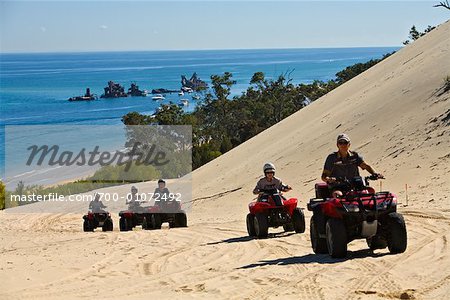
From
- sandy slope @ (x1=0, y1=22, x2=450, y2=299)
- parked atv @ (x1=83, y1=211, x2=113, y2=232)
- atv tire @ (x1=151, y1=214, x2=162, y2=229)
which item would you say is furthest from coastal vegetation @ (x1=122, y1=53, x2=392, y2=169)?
atv tire @ (x1=151, y1=214, x2=162, y2=229)

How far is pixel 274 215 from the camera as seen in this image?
44.1 ft

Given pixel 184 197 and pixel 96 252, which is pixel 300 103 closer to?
pixel 184 197

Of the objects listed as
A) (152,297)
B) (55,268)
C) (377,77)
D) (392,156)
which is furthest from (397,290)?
(377,77)

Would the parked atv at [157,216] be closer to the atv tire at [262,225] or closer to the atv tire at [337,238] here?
the atv tire at [262,225]

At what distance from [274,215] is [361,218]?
11.9 feet

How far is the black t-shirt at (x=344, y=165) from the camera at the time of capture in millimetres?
10312

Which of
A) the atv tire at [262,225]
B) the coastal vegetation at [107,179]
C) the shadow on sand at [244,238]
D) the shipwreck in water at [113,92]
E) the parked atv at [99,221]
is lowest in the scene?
the shadow on sand at [244,238]

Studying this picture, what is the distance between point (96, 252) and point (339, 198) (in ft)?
15.3

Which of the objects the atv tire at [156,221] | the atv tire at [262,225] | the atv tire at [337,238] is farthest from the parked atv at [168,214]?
the atv tire at [337,238]

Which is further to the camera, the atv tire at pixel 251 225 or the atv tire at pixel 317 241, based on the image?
the atv tire at pixel 251 225

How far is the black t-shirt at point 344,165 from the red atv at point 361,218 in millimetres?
143

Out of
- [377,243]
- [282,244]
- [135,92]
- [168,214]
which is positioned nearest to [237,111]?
[168,214]

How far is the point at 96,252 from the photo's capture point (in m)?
13.0

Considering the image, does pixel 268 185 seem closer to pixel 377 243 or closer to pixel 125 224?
pixel 377 243
